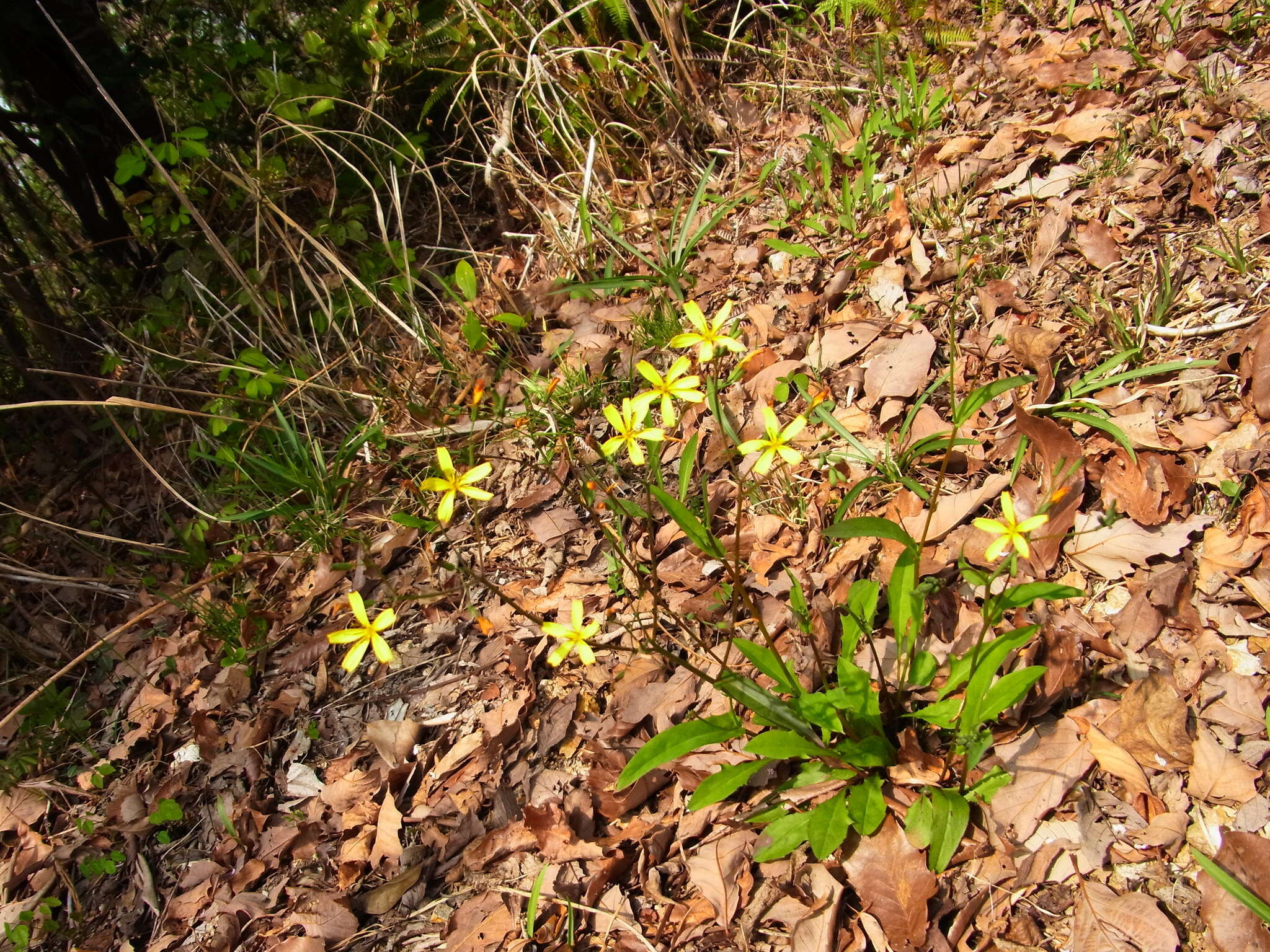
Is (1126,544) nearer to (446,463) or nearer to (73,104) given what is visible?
(446,463)

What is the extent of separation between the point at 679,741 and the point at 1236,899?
41.2 inches

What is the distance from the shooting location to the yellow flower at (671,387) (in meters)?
1.88

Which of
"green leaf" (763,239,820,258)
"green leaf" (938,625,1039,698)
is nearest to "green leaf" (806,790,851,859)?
"green leaf" (938,625,1039,698)

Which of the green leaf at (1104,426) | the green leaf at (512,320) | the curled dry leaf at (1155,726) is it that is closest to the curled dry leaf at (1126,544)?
the green leaf at (1104,426)

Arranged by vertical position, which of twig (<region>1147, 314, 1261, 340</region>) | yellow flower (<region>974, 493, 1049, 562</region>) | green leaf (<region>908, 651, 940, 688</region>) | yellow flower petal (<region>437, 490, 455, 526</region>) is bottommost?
green leaf (<region>908, 651, 940, 688</region>)

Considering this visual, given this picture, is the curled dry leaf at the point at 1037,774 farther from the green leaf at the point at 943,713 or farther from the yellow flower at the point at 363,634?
the yellow flower at the point at 363,634

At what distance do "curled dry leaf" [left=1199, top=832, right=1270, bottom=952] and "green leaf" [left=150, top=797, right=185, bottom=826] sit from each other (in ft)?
9.15

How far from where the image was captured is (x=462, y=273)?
11.1 ft

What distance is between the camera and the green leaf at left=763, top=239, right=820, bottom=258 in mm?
2900

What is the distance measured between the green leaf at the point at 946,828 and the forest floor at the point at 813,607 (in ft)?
0.15

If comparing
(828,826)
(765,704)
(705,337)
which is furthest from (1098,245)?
(828,826)

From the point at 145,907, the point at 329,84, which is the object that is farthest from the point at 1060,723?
the point at 329,84

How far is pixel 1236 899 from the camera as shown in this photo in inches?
55.2

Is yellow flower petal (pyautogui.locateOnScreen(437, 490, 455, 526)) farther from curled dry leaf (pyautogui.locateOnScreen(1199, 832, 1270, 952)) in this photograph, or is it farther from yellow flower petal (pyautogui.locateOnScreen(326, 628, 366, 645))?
curled dry leaf (pyautogui.locateOnScreen(1199, 832, 1270, 952))
